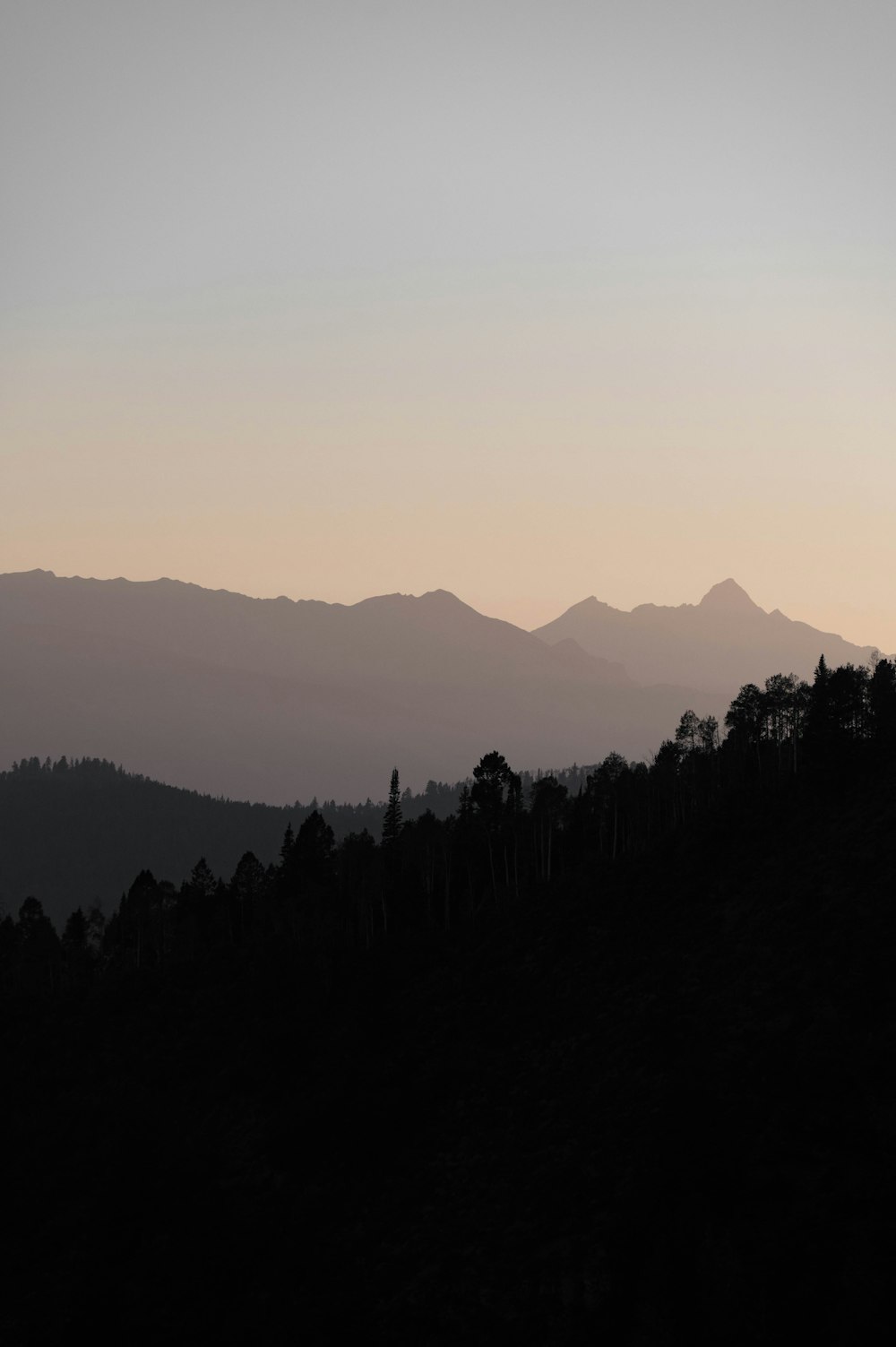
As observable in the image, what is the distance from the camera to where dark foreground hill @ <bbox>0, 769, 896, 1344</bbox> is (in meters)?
40.2

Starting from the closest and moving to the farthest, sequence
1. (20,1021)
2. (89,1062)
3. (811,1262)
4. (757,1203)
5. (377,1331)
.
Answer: (811,1262) < (757,1203) < (377,1331) < (89,1062) < (20,1021)

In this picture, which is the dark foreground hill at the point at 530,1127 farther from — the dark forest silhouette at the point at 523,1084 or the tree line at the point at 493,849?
the tree line at the point at 493,849

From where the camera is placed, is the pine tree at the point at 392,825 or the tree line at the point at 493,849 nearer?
the tree line at the point at 493,849

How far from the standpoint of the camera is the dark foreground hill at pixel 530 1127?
132ft

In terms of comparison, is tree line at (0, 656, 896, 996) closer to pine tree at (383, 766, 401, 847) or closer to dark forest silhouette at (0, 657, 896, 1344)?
pine tree at (383, 766, 401, 847)

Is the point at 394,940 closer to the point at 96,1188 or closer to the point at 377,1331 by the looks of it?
the point at 96,1188

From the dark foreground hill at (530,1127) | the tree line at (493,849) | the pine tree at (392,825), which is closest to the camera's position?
the dark foreground hill at (530,1127)

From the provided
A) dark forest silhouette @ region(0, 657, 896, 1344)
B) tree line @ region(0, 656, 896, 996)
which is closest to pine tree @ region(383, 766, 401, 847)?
tree line @ region(0, 656, 896, 996)

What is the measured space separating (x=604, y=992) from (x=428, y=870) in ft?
136

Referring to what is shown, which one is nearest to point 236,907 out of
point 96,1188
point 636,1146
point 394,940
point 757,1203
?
point 394,940

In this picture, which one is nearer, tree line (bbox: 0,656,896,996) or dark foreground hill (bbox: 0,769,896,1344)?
dark foreground hill (bbox: 0,769,896,1344)

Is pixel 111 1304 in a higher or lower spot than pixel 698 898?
lower

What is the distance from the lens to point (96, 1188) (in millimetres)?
69750

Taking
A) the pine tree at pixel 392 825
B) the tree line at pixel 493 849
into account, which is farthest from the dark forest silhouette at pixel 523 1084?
the pine tree at pixel 392 825
